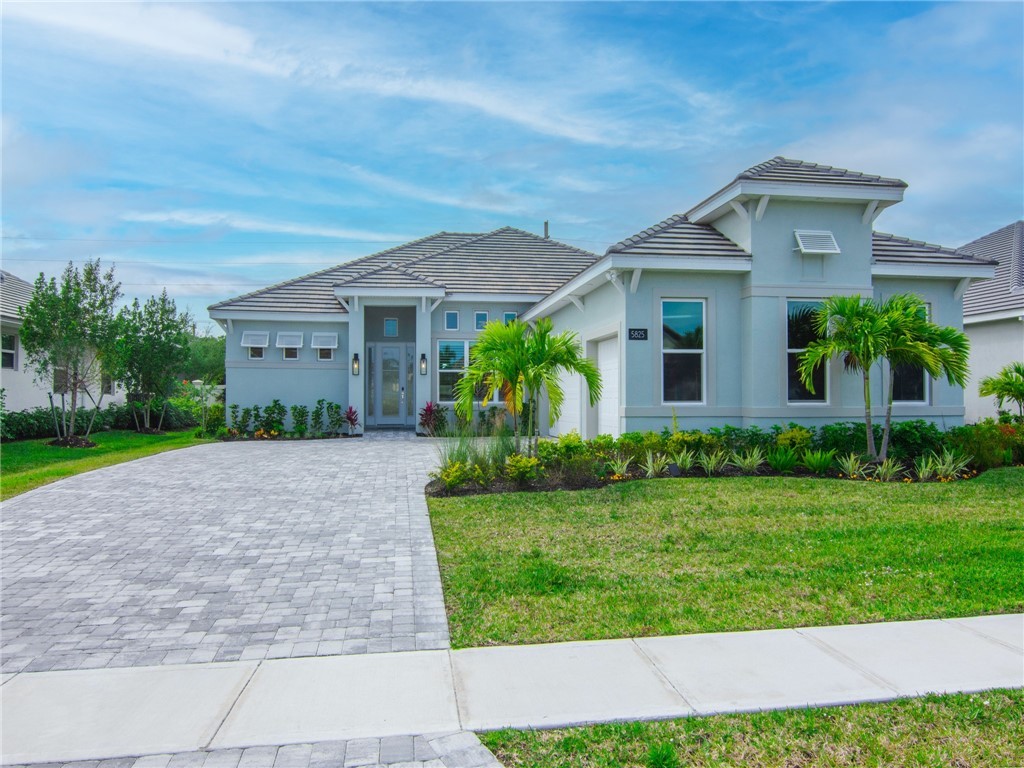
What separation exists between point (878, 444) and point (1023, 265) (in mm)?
11808

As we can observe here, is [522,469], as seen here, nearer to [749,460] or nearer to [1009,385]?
[749,460]

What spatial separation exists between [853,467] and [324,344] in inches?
579

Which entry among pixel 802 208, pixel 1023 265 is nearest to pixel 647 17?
pixel 802 208

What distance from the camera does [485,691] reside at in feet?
12.7

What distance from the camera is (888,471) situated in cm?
1061

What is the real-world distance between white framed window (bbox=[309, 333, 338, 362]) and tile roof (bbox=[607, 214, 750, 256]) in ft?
35.4

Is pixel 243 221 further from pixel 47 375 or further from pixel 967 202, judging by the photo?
pixel 967 202

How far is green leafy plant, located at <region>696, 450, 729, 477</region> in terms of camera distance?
10.9m

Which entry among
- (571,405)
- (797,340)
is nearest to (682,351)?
(797,340)

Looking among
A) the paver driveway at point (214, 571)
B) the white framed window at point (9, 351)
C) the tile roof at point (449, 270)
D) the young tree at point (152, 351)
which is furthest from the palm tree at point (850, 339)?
the white framed window at point (9, 351)

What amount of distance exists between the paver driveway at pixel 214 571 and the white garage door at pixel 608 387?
14.5ft

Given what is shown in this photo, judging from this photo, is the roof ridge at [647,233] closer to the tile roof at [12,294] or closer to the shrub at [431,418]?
the shrub at [431,418]

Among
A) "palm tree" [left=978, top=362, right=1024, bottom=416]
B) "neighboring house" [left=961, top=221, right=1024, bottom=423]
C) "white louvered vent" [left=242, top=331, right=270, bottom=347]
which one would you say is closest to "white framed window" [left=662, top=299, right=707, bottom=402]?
"palm tree" [left=978, top=362, right=1024, bottom=416]

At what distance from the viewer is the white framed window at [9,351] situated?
766 inches
